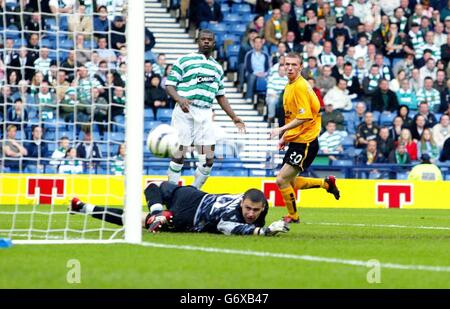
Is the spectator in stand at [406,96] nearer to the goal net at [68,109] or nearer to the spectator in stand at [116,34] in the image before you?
the goal net at [68,109]

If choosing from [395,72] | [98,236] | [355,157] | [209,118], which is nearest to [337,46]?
[395,72]

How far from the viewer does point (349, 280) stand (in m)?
7.41

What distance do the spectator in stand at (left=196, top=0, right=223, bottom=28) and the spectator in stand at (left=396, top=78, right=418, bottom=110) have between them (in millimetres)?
4242

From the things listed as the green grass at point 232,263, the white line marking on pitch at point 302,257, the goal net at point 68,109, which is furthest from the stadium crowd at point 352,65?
the white line marking on pitch at point 302,257

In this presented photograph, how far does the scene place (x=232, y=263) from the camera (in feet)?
27.1

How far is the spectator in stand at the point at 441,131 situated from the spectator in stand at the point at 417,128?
0.30 meters

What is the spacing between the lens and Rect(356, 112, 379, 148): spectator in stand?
22969mm

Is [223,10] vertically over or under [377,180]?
over

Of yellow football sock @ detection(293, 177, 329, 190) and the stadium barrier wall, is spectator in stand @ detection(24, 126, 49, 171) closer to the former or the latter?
yellow football sock @ detection(293, 177, 329, 190)

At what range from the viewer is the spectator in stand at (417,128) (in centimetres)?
2341

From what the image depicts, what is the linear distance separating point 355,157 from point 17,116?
9.54m

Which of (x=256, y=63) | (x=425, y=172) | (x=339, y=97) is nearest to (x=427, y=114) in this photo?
(x=339, y=97)
